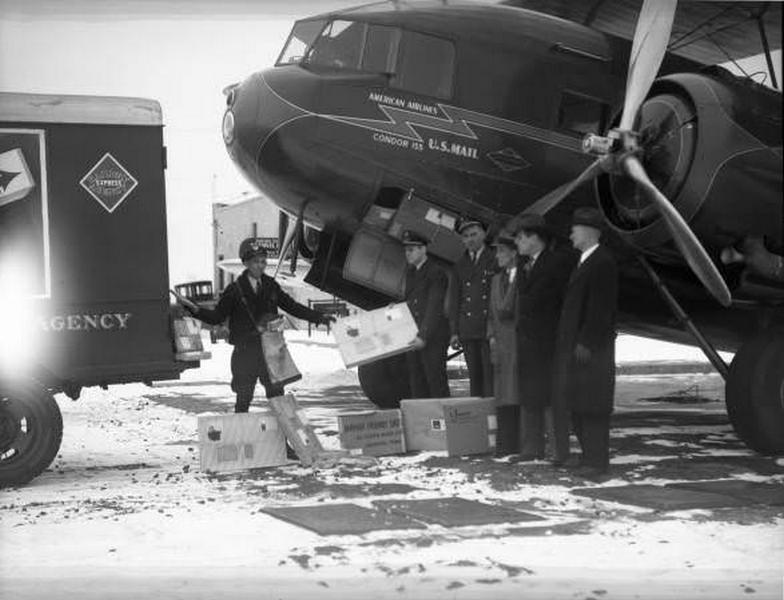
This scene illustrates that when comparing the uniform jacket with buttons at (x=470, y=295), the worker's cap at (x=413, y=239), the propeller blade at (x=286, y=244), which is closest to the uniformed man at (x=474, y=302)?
the uniform jacket with buttons at (x=470, y=295)

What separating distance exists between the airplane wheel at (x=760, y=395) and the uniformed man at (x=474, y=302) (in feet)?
6.82

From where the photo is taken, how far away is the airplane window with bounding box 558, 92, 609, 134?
10.0 meters

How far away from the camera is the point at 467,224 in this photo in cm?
991

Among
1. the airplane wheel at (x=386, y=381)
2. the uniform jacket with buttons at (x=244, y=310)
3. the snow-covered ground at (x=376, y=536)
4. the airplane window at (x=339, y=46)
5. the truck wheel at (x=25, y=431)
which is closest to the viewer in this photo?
the snow-covered ground at (x=376, y=536)

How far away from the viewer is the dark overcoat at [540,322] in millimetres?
8555

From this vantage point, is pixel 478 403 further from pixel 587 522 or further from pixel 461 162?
pixel 587 522

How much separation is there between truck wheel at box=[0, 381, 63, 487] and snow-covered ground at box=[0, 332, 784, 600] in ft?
0.60

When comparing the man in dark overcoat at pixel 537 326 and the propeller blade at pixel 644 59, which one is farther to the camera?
the propeller blade at pixel 644 59

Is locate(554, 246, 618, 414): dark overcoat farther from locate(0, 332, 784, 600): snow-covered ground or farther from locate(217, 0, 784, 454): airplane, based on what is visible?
locate(217, 0, 784, 454): airplane

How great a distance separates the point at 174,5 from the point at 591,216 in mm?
4556

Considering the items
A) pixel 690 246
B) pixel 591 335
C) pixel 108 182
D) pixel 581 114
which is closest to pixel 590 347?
pixel 591 335

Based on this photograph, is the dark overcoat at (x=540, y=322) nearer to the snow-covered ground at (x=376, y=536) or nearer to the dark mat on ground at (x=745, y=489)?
the snow-covered ground at (x=376, y=536)

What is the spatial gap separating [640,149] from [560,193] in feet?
2.91

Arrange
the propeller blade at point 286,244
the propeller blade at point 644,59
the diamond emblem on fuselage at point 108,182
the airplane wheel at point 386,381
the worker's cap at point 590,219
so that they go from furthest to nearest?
1. the airplane wheel at point 386,381
2. the propeller blade at point 286,244
3. the propeller blade at point 644,59
4. the worker's cap at point 590,219
5. the diamond emblem on fuselage at point 108,182
